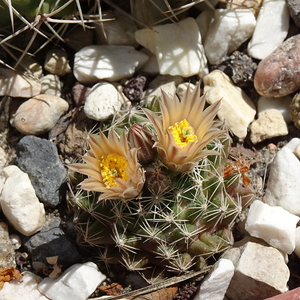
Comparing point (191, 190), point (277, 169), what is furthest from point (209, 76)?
point (191, 190)

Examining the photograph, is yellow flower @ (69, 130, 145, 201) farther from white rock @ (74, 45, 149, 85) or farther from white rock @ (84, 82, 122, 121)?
white rock @ (74, 45, 149, 85)

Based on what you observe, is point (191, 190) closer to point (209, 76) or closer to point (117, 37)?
point (209, 76)

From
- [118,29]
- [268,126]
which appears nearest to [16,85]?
[118,29]

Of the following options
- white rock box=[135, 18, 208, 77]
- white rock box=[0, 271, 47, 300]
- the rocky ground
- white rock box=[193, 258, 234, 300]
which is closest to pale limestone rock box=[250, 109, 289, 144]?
the rocky ground

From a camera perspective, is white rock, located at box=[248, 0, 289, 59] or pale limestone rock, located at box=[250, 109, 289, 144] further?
white rock, located at box=[248, 0, 289, 59]

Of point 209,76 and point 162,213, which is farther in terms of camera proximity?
point 209,76
